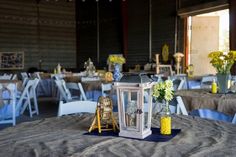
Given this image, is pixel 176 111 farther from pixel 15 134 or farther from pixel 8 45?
pixel 8 45

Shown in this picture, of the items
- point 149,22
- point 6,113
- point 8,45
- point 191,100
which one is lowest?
point 6,113

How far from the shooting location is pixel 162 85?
1.69m

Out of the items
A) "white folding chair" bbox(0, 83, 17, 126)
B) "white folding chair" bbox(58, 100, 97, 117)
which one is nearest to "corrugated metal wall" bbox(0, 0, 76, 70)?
"white folding chair" bbox(0, 83, 17, 126)

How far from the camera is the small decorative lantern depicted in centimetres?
159

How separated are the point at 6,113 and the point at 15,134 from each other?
143 inches

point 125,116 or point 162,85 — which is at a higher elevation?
point 162,85

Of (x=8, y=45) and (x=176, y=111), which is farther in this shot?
(x=8, y=45)

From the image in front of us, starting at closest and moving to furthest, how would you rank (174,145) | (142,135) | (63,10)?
(174,145) < (142,135) < (63,10)

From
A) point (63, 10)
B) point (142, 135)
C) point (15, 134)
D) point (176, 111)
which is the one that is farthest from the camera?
point (63, 10)

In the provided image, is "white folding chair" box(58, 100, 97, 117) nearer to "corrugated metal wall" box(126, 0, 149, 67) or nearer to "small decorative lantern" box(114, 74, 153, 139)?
"small decorative lantern" box(114, 74, 153, 139)

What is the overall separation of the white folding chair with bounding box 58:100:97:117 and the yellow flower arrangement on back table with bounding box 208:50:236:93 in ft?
5.87

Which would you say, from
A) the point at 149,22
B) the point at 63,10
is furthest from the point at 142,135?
the point at 63,10

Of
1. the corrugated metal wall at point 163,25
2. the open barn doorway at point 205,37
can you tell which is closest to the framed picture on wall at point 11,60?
the corrugated metal wall at point 163,25

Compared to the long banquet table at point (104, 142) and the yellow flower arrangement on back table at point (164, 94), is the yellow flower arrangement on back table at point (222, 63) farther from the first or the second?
the yellow flower arrangement on back table at point (164, 94)
